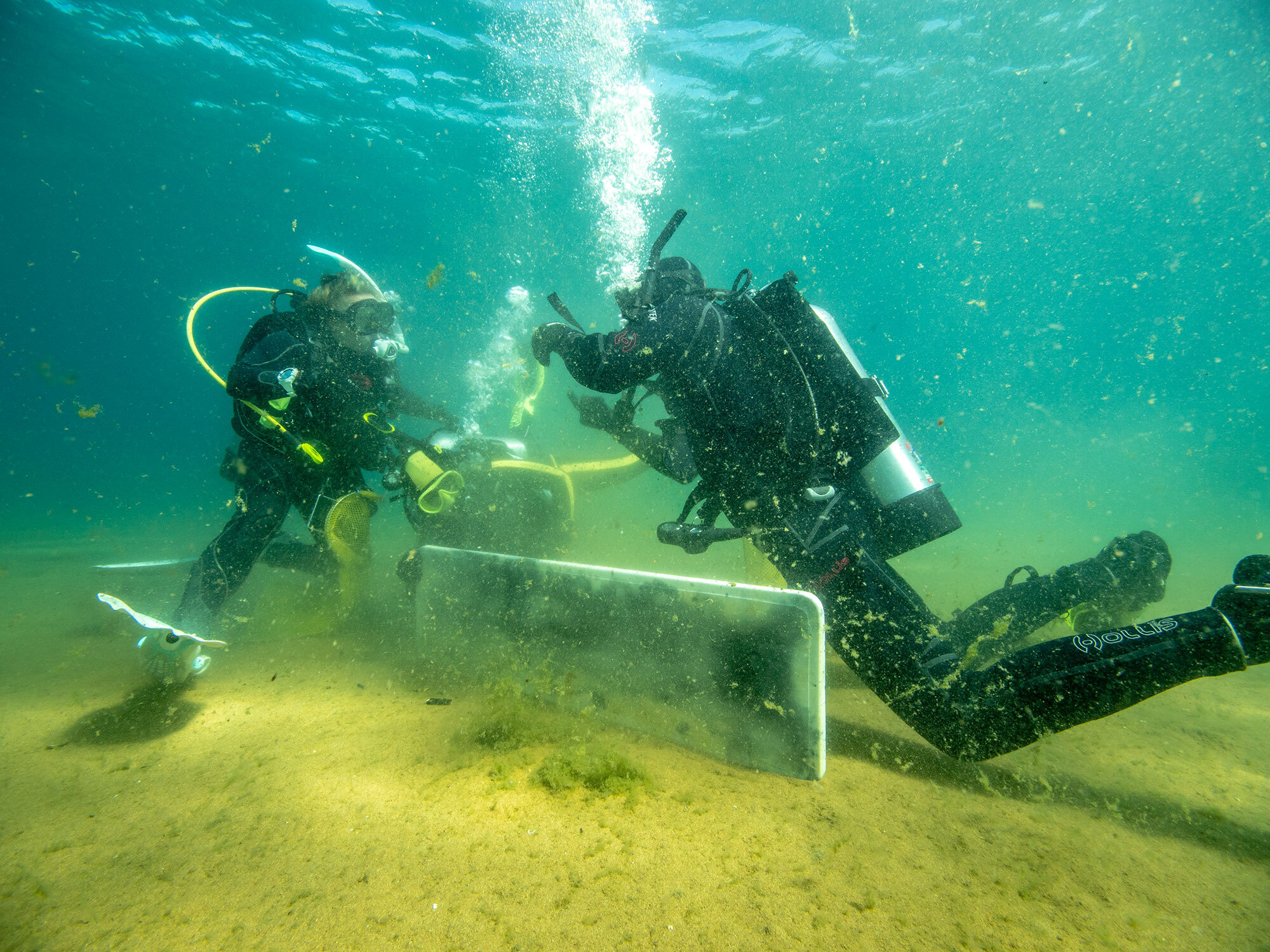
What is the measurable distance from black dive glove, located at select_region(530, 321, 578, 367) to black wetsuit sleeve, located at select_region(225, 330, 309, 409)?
6.75 ft

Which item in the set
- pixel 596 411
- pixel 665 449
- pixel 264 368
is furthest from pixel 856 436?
pixel 264 368

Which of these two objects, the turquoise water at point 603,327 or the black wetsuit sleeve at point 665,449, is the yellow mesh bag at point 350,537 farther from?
the black wetsuit sleeve at point 665,449

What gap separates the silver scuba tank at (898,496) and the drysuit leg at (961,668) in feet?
0.91

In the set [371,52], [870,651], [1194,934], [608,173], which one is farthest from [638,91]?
[1194,934]

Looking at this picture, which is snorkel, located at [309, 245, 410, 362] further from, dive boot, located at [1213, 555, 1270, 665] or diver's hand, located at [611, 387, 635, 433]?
dive boot, located at [1213, 555, 1270, 665]

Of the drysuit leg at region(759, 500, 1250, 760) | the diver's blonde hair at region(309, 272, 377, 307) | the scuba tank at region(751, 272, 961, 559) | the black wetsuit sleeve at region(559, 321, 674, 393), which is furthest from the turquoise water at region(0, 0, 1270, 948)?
the diver's blonde hair at region(309, 272, 377, 307)

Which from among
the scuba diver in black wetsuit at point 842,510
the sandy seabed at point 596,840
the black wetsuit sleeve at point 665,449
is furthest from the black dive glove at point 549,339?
the sandy seabed at point 596,840

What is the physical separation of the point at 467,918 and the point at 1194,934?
84.6 inches

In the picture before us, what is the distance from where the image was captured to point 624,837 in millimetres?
1619

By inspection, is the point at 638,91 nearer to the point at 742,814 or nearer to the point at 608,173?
the point at 608,173

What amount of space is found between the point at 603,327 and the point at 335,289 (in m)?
31.6

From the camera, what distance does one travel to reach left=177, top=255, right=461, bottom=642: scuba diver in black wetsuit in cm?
350

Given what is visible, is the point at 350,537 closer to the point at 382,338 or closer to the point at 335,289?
the point at 382,338

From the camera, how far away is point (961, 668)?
6.90 ft
